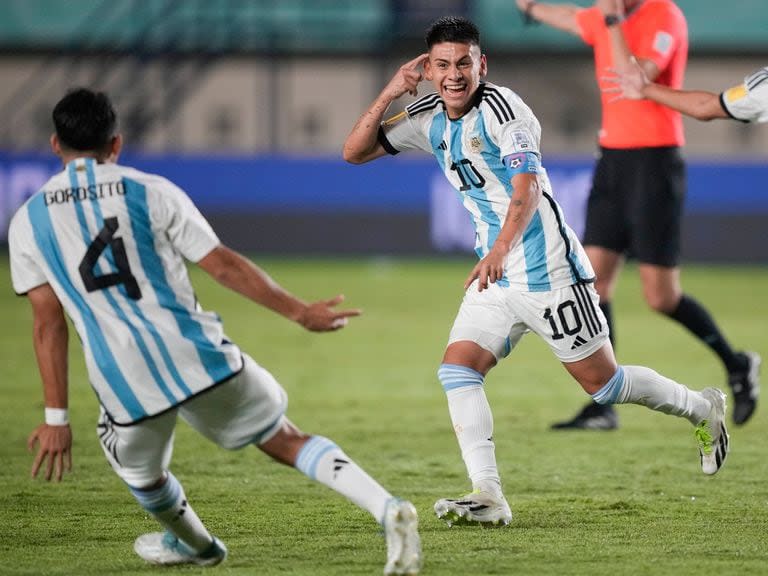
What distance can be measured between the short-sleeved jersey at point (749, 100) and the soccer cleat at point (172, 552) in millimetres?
2506

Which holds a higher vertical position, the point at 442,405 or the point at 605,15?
the point at 605,15

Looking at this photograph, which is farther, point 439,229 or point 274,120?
point 274,120

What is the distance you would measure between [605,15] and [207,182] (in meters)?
12.0

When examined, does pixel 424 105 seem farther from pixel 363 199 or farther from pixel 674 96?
pixel 363 199

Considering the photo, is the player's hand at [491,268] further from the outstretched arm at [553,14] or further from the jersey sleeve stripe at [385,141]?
the outstretched arm at [553,14]

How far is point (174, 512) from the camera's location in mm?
4504

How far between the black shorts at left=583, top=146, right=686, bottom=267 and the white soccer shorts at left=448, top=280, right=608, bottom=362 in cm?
217

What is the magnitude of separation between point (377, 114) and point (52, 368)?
1.77m

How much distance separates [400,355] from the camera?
10.8 meters

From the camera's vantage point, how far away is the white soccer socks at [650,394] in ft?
18.2

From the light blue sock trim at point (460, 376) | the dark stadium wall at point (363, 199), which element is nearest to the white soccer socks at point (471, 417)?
the light blue sock trim at point (460, 376)

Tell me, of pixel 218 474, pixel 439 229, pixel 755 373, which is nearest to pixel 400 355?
pixel 755 373

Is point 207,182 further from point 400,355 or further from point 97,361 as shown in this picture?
point 97,361

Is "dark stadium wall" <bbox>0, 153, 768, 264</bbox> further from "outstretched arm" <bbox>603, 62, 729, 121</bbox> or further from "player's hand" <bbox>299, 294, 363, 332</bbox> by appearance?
"player's hand" <bbox>299, 294, 363, 332</bbox>
